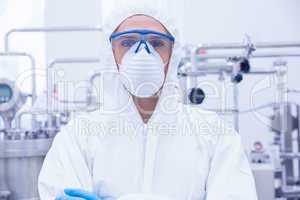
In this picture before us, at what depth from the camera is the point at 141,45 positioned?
39.2 inches

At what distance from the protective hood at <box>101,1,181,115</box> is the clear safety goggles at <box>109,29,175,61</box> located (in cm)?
2

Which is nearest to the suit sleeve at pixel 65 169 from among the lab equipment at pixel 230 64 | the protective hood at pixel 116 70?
the protective hood at pixel 116 70

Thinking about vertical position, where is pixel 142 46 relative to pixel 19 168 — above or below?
above

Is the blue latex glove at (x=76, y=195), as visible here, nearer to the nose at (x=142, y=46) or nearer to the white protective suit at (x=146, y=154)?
the white protective suit at (x=146, y=154)

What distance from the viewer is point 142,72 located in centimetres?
100

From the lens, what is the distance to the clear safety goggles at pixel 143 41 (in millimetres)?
988

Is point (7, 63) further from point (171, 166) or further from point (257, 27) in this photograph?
point (171, 166)

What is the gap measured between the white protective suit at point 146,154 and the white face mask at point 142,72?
29 mm

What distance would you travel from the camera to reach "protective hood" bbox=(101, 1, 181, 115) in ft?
3.37

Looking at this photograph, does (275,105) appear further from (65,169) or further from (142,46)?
(65,169)

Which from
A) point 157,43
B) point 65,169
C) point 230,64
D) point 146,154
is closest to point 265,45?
point 230,64

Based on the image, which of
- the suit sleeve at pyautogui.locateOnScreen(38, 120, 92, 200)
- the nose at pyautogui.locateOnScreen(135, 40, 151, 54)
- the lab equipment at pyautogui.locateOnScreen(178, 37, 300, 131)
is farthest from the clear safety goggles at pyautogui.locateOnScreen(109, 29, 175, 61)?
the lab equipment at pyautogui.locateOnScreen(178, 37, 300, 131)

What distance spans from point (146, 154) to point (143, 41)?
0.27 m

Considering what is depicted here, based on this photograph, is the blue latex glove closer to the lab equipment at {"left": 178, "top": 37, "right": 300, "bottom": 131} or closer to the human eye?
the human eye
